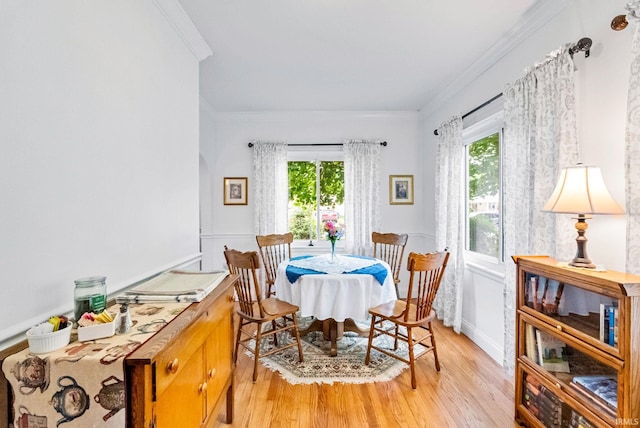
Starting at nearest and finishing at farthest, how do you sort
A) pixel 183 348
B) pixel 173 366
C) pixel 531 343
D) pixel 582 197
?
pixel 173 366
pixel 183 348
pixel 582 197
pixel 531 343

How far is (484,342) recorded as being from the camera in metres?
2.94

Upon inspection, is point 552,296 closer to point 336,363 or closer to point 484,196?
point 484,196

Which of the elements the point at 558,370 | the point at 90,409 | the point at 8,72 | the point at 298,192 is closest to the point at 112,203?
the point at 8,72

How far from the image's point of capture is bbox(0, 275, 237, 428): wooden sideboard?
0.86 m

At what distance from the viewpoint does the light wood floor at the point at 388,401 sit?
1.96 meters

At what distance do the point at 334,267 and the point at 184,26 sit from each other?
7.53ft

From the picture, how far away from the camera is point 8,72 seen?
3.20 ft

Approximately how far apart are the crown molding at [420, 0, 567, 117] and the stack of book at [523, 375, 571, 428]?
8.04 feet

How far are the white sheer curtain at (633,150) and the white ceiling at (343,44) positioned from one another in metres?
0.83

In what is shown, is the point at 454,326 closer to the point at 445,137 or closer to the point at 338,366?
the point at 338,366

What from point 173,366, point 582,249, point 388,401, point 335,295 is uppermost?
point 582,249

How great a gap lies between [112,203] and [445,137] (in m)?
3.40

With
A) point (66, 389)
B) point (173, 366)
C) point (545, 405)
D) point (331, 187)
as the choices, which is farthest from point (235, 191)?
point (545, 405)

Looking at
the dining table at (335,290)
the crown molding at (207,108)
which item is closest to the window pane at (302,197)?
the crown molding at (207,108)
